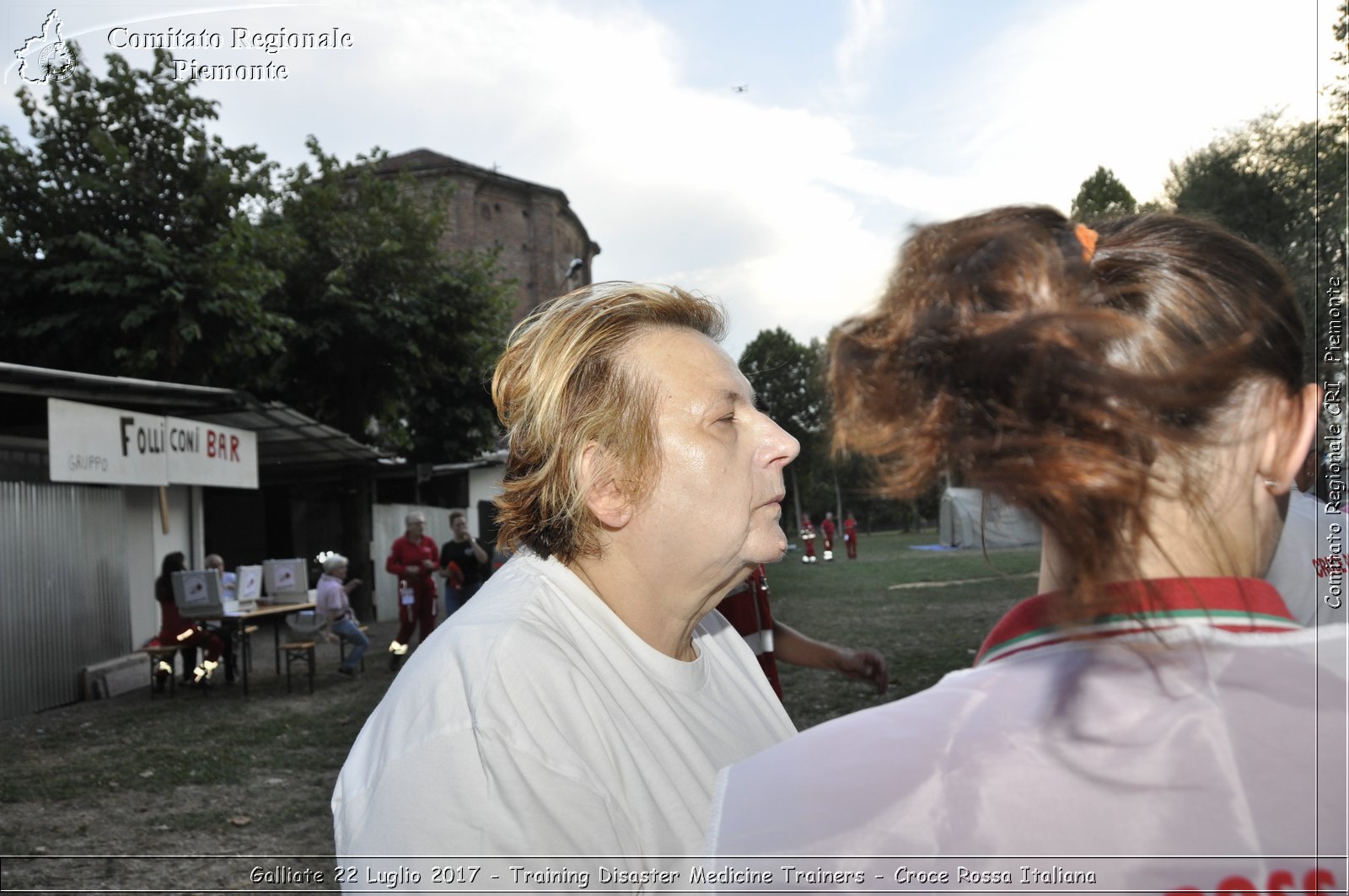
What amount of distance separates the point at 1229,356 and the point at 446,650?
42.1 inches

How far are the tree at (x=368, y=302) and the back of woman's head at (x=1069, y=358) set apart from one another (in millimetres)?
21063

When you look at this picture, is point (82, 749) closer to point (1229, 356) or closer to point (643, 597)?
point (643, 597)

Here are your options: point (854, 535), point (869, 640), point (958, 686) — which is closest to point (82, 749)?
point (869, 640)

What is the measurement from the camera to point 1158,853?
81 centimetres

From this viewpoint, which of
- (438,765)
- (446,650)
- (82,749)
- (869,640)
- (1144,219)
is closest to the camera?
(1144,219)

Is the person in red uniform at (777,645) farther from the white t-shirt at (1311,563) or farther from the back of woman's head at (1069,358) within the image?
the back of woman's head at (1069,358)

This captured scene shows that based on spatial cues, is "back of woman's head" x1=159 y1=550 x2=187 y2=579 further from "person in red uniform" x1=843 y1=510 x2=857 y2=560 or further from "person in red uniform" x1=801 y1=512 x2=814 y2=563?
"person in red uniform" x1=843 y1=510 x2=857 y2=560

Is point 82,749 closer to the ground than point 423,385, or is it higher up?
closer to the ground

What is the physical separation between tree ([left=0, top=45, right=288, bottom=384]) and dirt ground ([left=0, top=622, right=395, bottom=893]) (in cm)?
619

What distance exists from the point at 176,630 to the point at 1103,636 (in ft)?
42.6

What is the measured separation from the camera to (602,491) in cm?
181

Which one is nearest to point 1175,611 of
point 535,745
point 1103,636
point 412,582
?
point 1103,636

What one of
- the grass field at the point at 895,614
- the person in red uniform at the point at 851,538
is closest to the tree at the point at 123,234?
the grass field at the point at 895,614

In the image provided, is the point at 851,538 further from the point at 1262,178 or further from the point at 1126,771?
the point at 1126,771
